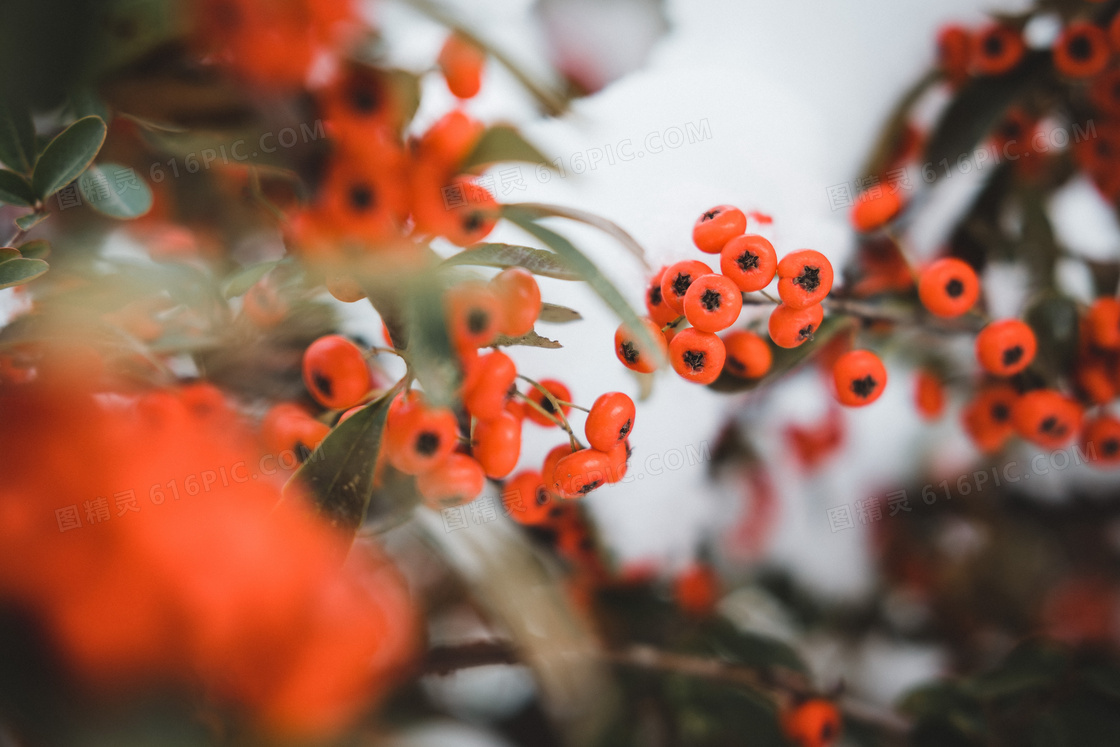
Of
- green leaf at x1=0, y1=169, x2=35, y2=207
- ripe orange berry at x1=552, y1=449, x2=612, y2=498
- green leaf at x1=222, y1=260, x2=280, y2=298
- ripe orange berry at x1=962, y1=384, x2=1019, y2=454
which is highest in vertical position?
green leaf at x1=0, y1=169, x2=35, y2=207

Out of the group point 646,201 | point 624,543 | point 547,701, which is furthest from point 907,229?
point 547,701

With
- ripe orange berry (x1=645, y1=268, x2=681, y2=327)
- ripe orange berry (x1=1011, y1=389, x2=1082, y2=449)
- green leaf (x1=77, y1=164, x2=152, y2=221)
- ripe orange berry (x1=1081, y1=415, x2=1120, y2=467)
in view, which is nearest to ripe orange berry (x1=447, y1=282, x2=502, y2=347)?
ripe orange berry (x1=645, y1=268, x2=681, y2=327)

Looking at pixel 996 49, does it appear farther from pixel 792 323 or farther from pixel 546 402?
pixel 546 402

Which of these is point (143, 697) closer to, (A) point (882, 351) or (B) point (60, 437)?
(B) point (60, 437)

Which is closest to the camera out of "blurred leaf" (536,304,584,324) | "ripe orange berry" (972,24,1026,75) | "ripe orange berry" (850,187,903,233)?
"blurred leaf" (536,304,584,324)

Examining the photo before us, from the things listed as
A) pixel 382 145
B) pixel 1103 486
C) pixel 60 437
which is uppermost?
pixel 382 145

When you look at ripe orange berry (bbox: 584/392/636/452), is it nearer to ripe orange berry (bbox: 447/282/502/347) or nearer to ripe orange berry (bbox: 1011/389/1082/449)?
ripe orange berry (bbox: 447/282/502/347)

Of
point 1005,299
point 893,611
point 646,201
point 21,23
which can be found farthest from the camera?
point 893,611
